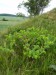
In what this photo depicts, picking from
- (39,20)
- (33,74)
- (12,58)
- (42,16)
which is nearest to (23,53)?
(12,58)

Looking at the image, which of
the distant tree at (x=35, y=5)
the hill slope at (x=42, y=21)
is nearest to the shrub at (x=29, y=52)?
the hill slope at (x=42, y=21)

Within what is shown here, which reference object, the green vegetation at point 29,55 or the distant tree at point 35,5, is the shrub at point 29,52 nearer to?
the green vegetation at point 29,55

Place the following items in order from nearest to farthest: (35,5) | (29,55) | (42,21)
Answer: (29,55)
(42,21)
(35,5)

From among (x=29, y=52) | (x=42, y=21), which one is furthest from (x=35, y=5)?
(x=29, y=52)

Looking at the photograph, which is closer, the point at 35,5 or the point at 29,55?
the point at 29,55

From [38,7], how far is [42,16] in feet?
79.9

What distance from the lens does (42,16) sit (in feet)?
29.6

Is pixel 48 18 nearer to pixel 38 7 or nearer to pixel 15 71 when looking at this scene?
pixel 15 71

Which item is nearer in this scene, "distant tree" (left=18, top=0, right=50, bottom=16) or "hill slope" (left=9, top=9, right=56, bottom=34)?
"hill slope" (left=9, top=9, right=56, bottom=34)

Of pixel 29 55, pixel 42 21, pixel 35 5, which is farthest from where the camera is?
pixel 35 5

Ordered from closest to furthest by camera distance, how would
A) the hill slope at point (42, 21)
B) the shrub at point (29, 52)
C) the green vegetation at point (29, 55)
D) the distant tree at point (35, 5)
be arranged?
the green vegetation at point (29, 55) → the shrub at point (29, 52) → the hill slope at point (42, 21) → the distant tree at point (35, 5)

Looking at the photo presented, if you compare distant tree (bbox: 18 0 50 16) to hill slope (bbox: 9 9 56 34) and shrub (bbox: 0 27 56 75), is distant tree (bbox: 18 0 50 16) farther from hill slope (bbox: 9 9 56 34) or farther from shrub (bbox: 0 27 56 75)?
shrub (bbox: 0 27 56 75)

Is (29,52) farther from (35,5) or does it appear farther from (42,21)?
(35,5)

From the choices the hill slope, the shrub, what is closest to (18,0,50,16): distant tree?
the hill slope
